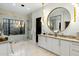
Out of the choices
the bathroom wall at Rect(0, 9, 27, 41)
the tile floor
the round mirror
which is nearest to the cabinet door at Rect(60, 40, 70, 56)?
the tile floor

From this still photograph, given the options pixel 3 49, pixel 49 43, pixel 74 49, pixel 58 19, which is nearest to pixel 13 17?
pixel 58 19

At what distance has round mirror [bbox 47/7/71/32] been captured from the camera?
431cm

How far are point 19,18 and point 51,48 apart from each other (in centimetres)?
539

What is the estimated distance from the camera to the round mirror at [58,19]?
170 inches

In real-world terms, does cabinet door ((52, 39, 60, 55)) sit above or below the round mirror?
below

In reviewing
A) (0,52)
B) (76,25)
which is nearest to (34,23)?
(76,25)

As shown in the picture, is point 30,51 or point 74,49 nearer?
point 74,49

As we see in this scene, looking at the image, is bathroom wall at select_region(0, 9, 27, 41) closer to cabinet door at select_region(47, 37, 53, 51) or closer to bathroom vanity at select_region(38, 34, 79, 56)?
cabinet door at select_region(47, 37, 53, 51)

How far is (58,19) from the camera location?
488 cm

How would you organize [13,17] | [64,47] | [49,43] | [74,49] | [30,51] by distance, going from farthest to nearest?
[13,17]
[30,51]
[49,43]
[64,47]
[74,49]

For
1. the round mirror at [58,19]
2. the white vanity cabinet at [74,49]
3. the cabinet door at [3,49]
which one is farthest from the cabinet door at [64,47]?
the cabinet door at [3,49]

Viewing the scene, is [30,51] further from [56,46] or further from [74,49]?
[74,49]

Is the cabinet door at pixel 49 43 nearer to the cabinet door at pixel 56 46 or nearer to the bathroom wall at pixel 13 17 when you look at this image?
the cabinet door at pixel 56 46

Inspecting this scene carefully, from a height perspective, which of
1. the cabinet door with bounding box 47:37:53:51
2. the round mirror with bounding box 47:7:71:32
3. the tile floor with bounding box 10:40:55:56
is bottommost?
the tile floor with bounding box 10:40:55:56
